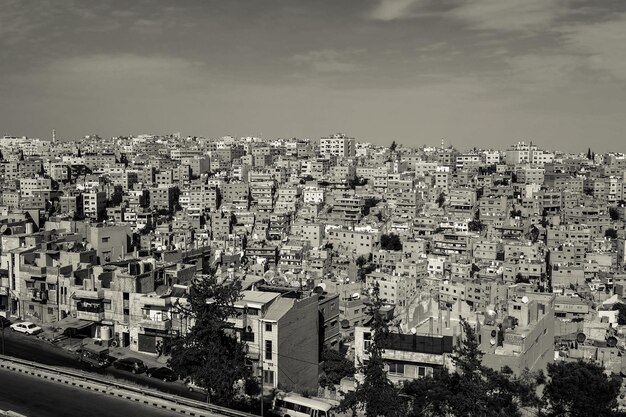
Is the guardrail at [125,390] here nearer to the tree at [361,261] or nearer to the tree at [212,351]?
the tree at [212,351]

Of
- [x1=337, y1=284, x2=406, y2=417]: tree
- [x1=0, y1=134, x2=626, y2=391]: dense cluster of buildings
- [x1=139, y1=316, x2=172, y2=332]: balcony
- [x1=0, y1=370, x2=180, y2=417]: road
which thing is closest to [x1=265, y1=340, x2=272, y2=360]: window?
[x1=0, y1=134, x2=626, y2=391]: dense cluster of buildings

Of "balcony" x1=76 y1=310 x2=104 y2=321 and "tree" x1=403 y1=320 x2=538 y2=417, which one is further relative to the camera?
"balcony" x1=76 y1=310 x2=104 y2=321

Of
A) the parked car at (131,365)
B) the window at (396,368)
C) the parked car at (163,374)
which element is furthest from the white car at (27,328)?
the window at (396,368)

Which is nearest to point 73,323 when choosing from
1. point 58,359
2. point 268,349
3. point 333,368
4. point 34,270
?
point 58,359

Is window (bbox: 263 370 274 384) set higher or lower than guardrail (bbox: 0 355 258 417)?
lower

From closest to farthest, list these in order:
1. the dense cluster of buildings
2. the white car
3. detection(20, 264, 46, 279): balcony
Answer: the dense cluster of buildings, the white car, detection(20, 264, 46, 279): balcony

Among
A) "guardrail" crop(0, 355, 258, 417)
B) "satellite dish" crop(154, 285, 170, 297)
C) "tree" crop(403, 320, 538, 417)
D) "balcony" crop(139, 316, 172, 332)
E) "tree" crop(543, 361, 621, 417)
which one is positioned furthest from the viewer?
"satellite dish" crop(154, 285, 170, 297)

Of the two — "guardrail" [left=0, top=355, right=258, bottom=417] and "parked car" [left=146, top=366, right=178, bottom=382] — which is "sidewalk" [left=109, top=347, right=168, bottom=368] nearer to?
"parked car" [left=146, top=366, right=178, bottom=382]
